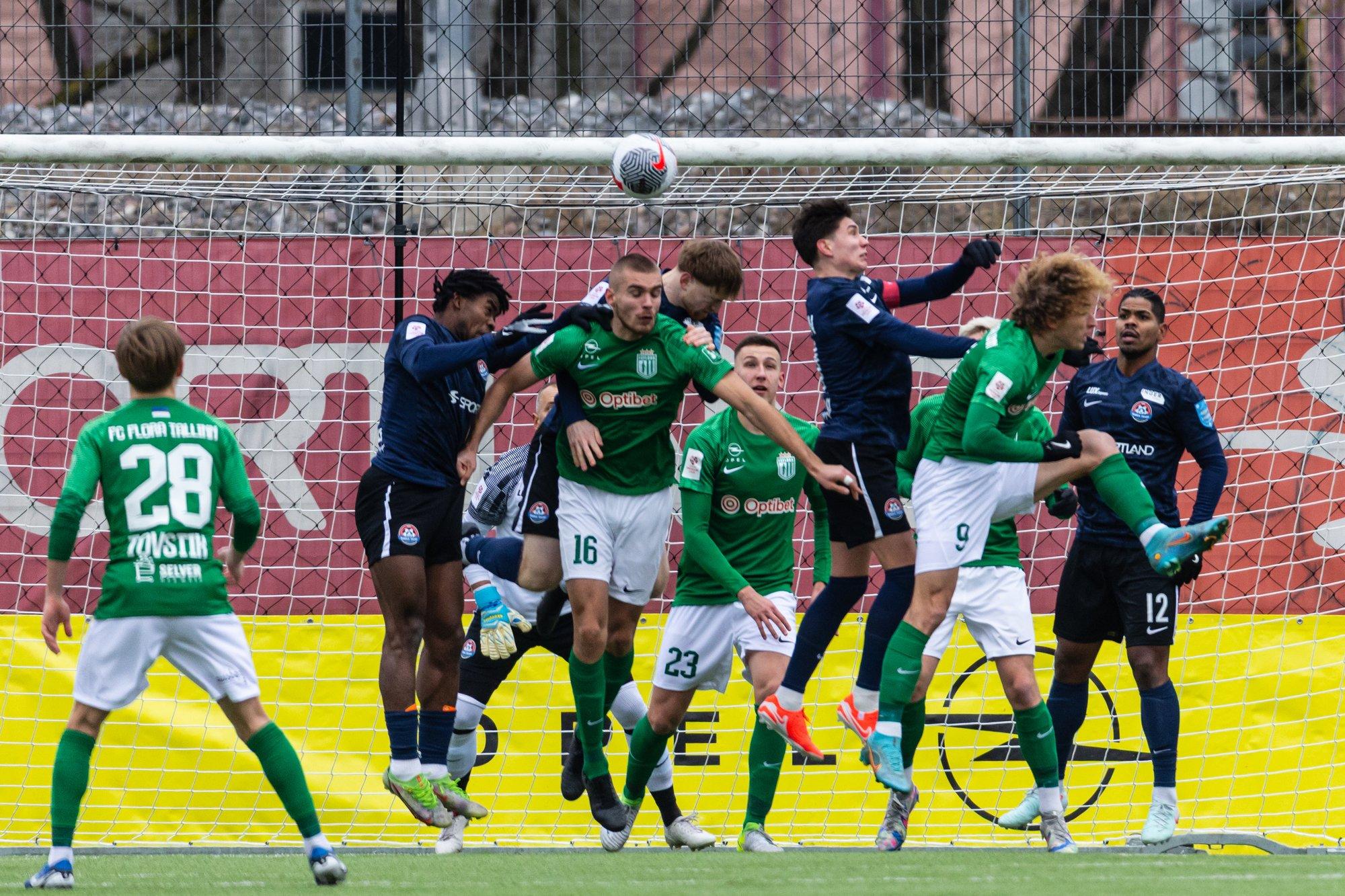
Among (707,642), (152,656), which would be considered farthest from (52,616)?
(707,642)

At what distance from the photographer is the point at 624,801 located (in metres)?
6.68

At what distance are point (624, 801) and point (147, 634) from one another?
258 cm

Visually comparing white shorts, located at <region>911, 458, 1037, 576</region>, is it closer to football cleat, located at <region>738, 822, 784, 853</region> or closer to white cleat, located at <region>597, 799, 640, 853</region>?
football cleat, located at <region>738, 822, 784, 853</region>

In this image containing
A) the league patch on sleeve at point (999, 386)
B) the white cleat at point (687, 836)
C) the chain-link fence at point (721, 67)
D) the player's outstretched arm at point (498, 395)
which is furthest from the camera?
the chain-link fence at point (721, 67)

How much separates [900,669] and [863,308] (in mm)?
1367

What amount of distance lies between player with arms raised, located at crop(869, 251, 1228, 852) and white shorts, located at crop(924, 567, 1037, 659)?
1.85 ft

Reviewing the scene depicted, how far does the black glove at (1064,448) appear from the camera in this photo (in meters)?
5.89

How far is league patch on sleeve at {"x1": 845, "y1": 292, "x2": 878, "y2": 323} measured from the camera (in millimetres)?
6074

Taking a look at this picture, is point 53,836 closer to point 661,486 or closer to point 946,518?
point 661,486

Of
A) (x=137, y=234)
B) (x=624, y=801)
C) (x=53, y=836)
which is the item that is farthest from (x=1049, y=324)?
(x=137, y=234)

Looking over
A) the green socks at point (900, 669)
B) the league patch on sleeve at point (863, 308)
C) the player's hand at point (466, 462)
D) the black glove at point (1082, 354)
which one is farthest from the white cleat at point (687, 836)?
the black glove at point (1082, 354)

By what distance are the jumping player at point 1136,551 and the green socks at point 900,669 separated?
1.13 metres

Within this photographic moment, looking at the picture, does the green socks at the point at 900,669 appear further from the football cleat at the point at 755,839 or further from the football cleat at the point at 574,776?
the football cleat at the point at 574,776

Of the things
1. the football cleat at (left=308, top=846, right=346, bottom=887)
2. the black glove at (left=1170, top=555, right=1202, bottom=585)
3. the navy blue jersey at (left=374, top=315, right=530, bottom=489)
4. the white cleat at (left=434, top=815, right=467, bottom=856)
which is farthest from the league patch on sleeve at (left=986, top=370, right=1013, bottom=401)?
the white cleat at (left=434, top=815, right=467, bottom=856)
